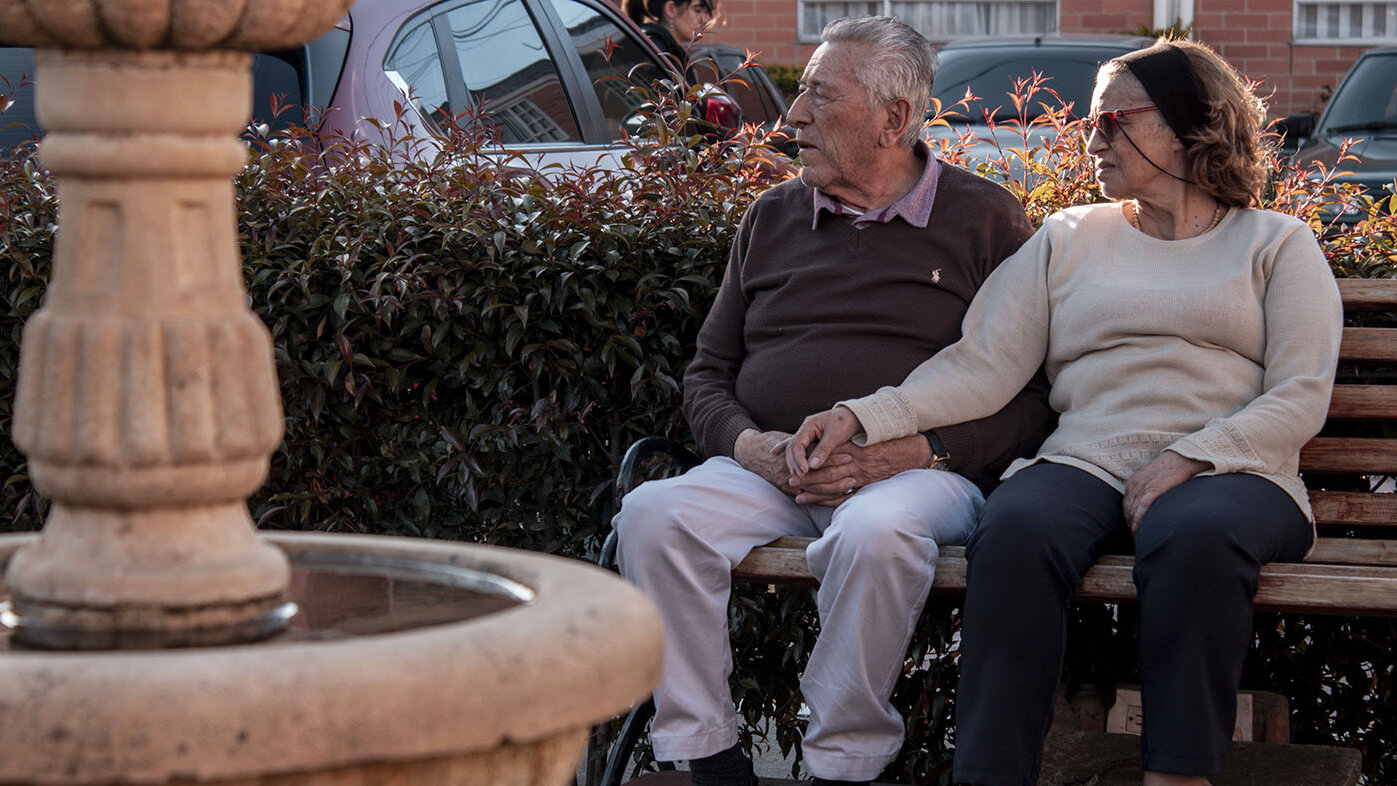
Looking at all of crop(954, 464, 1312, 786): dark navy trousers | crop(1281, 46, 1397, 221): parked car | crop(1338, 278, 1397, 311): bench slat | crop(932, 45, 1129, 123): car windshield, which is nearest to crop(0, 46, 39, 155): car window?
crop(954, 464, 1312, 786): dark navy trousers

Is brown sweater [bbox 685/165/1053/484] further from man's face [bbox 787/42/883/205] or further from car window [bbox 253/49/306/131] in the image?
car window [bbox 253/49/306/131]

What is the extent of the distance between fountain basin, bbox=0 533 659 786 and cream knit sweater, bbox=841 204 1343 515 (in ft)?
6.01

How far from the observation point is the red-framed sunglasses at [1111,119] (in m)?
3.68

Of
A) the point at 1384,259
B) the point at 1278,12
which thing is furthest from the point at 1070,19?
the point at 1384,259

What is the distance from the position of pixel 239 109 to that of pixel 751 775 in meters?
2.13

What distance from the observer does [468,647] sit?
1.58 meters

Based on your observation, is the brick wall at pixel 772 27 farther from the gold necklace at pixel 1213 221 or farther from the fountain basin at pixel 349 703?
the fountain basin at pixel 349 703

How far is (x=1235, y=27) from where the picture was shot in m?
16.5

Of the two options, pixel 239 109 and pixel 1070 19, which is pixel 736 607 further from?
pixel 1070 19

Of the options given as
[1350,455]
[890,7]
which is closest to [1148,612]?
[1350,455]

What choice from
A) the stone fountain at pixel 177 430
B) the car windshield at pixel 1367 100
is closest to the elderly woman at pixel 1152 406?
the stone fountain at pixel 177 430

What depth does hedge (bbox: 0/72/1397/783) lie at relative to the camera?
12.6 feet

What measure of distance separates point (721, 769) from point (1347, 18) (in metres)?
15.0

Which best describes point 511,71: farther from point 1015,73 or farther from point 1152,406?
point 1015,73
